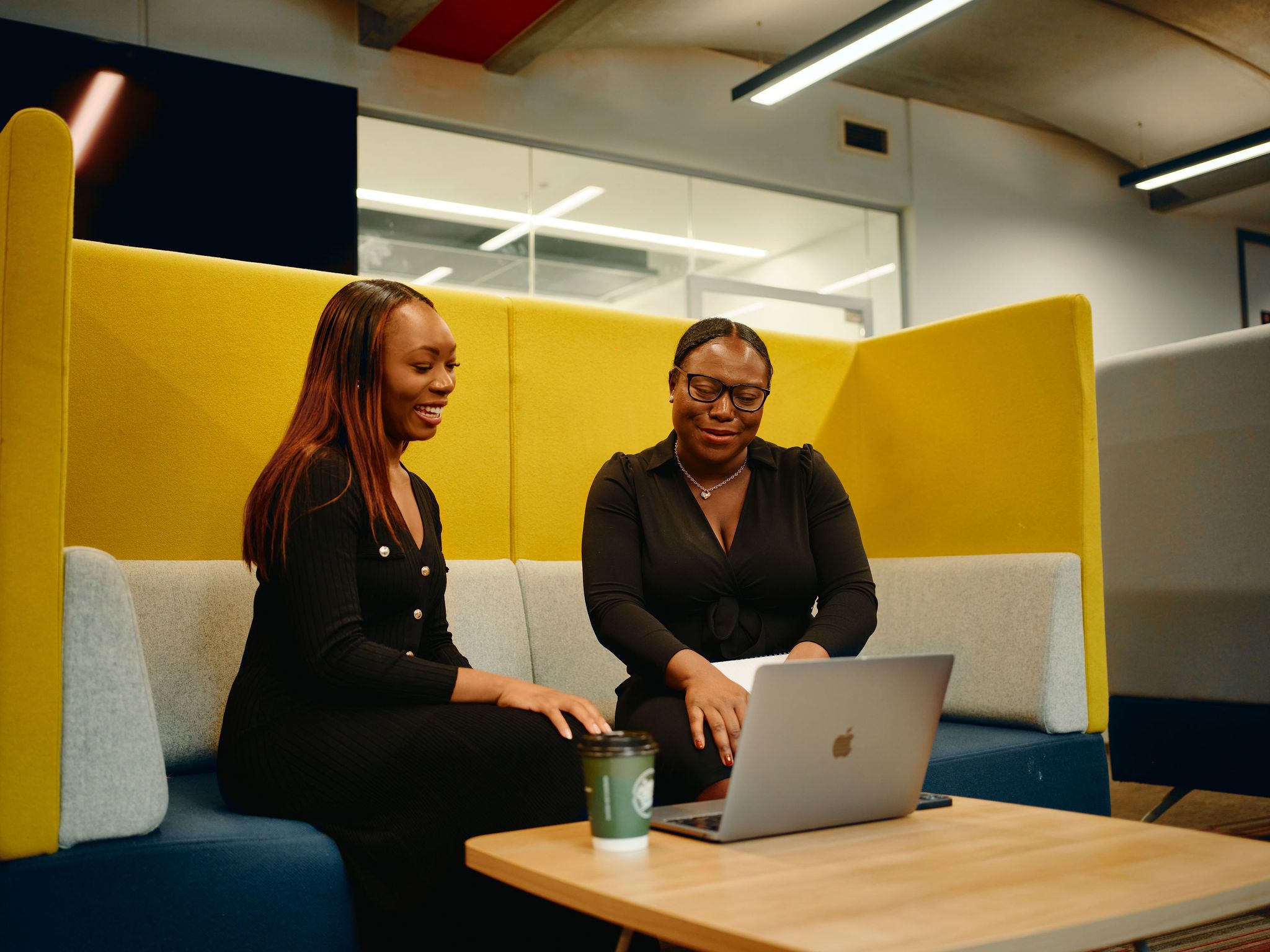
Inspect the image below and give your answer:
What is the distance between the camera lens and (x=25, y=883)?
1.29 m

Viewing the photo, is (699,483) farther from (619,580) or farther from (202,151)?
(202,151)

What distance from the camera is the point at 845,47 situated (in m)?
5.16

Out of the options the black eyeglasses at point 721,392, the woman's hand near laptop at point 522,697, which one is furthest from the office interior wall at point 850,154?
the woman's hand near laptop at point 522,697

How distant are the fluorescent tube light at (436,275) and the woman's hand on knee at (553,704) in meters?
4.43

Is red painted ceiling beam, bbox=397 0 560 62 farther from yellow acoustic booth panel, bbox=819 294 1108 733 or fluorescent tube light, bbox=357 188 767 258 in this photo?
yellow acoustic booth panel, bbox=819 294 1108 733

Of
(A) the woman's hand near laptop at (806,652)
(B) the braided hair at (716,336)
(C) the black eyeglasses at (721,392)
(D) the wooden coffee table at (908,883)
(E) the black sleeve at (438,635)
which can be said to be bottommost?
(D) the wooden coffee table at (908,883)

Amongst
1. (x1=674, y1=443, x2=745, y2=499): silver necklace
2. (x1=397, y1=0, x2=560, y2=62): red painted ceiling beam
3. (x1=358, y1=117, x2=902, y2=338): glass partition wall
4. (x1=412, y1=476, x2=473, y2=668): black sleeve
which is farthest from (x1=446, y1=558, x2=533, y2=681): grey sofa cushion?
(x1=397, y1=0, x2=560, y2=62): red painted ceiling beam

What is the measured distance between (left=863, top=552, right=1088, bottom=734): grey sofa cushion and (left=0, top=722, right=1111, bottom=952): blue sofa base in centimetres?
101

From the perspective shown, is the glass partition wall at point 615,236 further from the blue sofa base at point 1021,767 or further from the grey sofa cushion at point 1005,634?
the blue sofa base at point 1021,767

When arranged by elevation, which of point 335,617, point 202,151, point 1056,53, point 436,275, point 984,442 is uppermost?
point 1056,53

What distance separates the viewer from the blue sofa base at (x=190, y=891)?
130 centimetres

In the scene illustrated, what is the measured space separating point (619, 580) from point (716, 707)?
1.27 feet

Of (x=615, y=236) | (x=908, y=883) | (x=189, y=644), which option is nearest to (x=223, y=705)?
(x=189, y=644)

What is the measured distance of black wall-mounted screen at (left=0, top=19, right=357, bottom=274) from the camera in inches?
172
